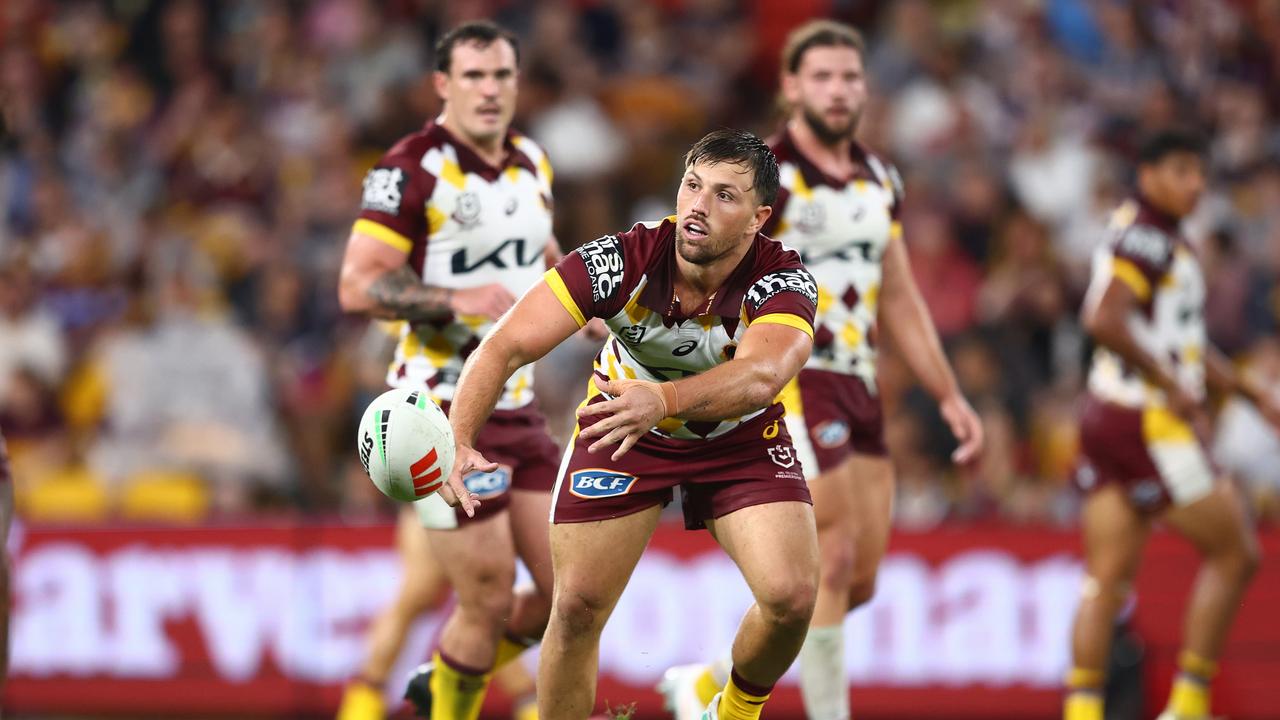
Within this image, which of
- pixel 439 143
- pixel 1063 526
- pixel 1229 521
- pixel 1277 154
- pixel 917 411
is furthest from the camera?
pixel 1277 154

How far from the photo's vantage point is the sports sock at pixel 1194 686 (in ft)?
28.1

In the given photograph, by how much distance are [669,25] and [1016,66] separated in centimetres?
309

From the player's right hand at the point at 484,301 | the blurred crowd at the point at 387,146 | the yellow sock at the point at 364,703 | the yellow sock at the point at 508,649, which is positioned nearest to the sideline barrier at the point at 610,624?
the blurred crowd at the point at 387,146

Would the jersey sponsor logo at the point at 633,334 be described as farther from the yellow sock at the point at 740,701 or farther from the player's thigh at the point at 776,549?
the yellow sock at the point at 740,701

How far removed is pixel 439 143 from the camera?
6.92m

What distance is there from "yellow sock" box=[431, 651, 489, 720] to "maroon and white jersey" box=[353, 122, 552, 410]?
3.52ft

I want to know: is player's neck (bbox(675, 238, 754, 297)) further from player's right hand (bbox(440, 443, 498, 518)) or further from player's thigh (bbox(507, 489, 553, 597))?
player's thigh (bbox(507, 489, 553, 597))

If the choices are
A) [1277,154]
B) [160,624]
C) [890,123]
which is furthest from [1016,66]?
[160,624]

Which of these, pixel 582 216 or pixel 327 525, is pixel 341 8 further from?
pixel 327 525

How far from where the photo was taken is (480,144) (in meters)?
6.96

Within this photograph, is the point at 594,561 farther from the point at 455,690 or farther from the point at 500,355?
the point at 455,690

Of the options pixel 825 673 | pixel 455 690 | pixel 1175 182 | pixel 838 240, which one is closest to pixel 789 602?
pixel 825 673

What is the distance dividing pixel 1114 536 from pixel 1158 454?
1.58 feet

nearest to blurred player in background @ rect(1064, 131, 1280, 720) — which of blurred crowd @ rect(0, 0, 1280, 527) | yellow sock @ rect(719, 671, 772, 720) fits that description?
blurred crowd @ rect(0, 0, 1280, 527)
